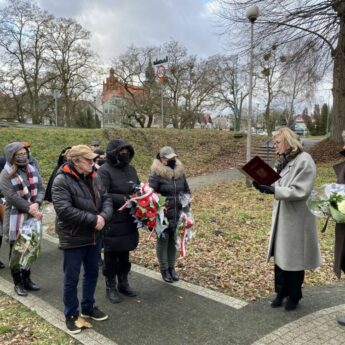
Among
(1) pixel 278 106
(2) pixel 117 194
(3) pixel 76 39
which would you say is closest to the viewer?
(2) pixel 117 194

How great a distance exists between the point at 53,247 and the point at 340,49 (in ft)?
48.2

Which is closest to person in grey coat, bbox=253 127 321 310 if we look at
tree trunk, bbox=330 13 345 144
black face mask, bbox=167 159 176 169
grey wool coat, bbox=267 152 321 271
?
grey wool coat, bbox=267 152 321 271

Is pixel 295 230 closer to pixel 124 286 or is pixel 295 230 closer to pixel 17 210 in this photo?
pixel 124 286

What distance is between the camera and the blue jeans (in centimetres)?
385

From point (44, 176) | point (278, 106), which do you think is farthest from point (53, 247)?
point (278, 106)

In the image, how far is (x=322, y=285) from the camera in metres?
5.13

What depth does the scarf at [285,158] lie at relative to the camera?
4.04m

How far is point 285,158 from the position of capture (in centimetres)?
415

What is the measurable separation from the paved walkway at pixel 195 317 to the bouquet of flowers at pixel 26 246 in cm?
47

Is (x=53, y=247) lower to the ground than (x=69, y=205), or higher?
lower

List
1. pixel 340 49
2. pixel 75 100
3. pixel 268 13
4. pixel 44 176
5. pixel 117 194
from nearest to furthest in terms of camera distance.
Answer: pixel 117 194, pixel 44 176, pixel 268 13, pixel 340 49, pixel 75 100

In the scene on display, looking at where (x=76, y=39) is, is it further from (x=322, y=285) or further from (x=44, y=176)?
(x=322, y=285)

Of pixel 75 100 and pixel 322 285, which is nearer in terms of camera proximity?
pixel 322 285

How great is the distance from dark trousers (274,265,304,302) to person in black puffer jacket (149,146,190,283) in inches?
57.6
